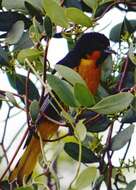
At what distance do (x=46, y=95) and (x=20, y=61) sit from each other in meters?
0.08

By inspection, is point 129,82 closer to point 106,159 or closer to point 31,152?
point 106,159

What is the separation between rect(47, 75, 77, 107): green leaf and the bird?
10 cm

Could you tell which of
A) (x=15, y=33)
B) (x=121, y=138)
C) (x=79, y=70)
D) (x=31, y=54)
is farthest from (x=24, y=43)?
(x=79, y=70)

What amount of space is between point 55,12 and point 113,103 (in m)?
0.17

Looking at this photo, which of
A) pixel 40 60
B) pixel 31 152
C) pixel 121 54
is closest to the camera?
pixel 40 60

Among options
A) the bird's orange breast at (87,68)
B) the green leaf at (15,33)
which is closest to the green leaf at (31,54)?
the green leaf at (15,33)

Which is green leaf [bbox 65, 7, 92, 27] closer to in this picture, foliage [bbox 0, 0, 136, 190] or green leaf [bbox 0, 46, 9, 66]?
foliage [bbox 0, 0, 136, 190]

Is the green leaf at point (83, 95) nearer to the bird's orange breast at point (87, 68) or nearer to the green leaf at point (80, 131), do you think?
the green leaf at point (80, 131)

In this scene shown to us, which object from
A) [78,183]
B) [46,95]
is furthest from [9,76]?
[78,183]

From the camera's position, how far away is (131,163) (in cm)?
104

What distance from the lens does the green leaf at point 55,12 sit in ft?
2.95

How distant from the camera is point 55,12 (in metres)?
0.91

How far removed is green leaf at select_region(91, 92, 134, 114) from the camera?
2.79ft

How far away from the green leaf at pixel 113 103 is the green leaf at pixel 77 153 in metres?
0.17
